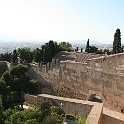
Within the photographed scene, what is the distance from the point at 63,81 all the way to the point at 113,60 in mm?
4730

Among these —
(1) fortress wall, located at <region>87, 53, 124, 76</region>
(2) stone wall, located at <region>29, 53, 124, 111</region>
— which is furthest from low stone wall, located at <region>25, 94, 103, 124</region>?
(1) fortress wall, located at <region>87, 53, 124, 76</region>

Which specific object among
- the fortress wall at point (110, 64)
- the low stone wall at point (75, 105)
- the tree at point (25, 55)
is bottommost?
the low stone wall at point (75, 105)

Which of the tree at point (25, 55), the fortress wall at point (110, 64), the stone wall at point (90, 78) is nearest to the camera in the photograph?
the fortress wall at point (110, 64)

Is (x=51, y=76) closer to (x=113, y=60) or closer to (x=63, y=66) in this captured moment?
(x=63, y=66)

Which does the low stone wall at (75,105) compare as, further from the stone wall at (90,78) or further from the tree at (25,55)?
the tree at (25,55)

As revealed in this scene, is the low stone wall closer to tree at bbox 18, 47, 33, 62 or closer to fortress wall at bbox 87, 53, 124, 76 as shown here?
fortress wall at bbox 87, 53, 124, 76

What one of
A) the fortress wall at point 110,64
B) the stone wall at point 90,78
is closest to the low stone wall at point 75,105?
the stone wall at point 90,78

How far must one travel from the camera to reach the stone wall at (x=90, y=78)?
1188cm

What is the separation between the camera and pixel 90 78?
13570mm

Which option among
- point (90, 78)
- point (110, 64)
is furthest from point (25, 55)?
point (110, 64)

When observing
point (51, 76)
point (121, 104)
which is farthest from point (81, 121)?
point (51, 76)

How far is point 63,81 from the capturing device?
51.8 ft

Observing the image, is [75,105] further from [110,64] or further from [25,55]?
[25,55]

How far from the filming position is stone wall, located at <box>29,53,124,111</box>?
11.9m
